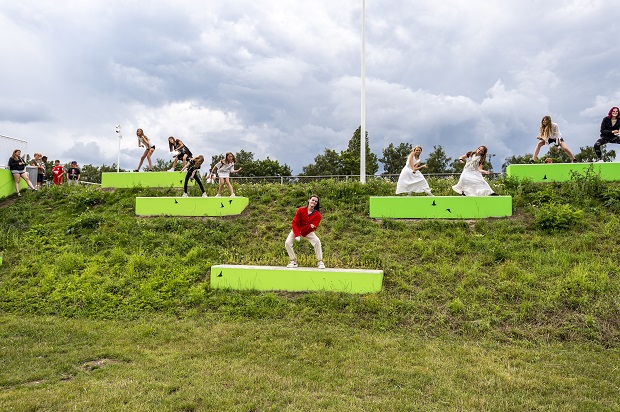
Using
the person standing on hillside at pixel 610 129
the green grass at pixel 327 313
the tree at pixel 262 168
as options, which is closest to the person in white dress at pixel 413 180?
the green grass at pixel 327 313

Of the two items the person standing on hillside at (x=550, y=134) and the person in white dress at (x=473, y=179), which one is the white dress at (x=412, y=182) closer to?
A: the person in white dress at (x=473, y=179)

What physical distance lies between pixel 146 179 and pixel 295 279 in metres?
9.93

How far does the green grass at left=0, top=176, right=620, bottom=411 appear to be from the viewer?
17.2 ft

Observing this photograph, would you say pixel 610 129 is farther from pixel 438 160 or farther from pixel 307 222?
pixel 438 160

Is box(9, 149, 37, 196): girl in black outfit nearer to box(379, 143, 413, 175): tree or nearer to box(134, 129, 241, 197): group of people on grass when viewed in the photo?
box(134, 129, 241, 197): group of people on grass

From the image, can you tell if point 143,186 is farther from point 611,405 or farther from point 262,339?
point 611,405

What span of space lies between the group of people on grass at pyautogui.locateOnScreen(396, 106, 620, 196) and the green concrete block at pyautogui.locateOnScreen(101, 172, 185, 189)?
27.8 feet

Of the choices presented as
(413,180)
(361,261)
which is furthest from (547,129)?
(361,261)

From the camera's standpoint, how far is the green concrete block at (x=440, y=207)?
458 inches

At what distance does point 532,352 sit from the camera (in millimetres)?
6508

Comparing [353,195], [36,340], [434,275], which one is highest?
[353,195]

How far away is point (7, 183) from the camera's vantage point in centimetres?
1658

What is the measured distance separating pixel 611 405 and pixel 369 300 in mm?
4098

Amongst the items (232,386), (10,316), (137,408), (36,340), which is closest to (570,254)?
(232,386)
